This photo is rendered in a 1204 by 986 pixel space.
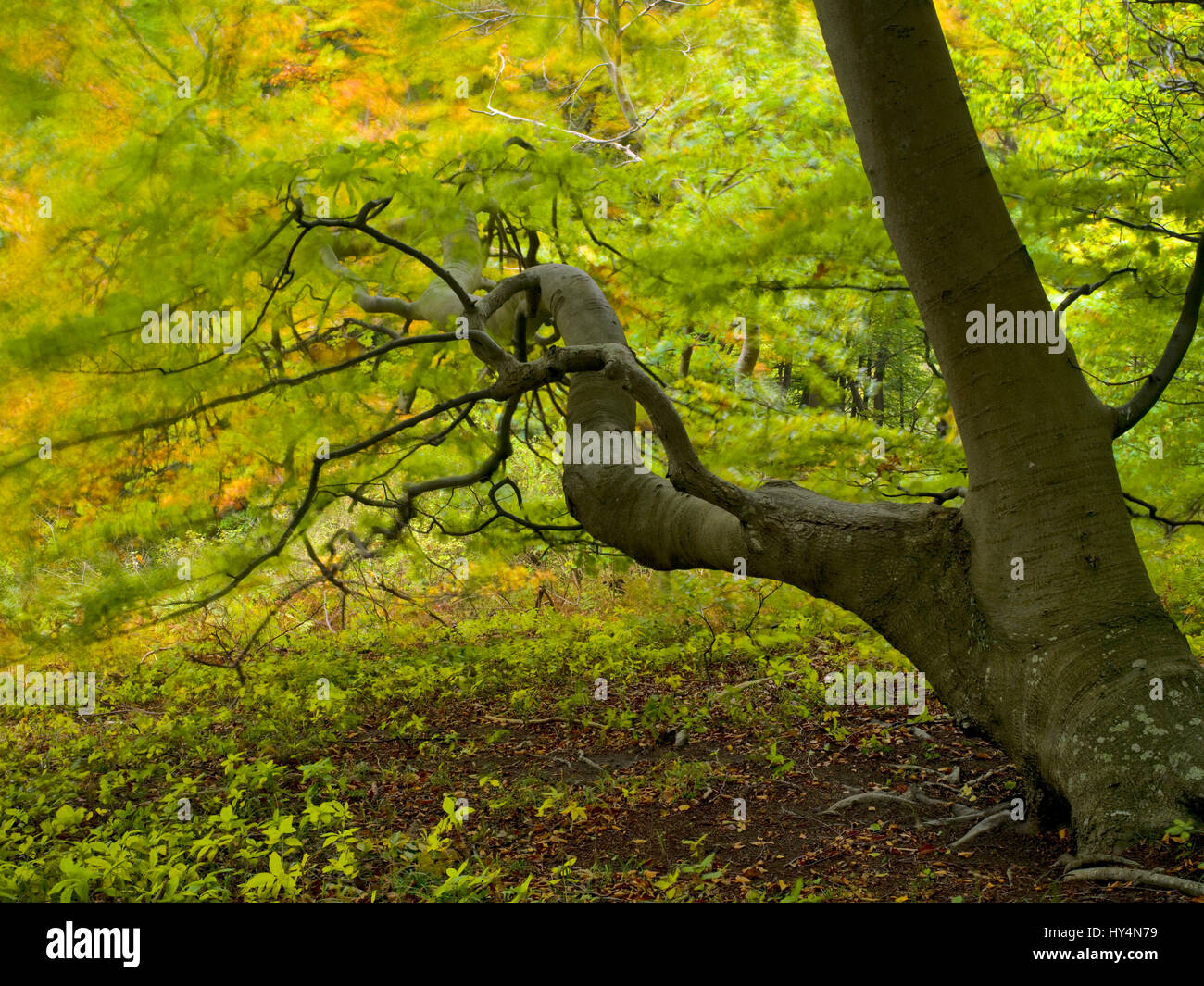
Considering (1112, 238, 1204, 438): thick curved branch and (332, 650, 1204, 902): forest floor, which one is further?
(1112, 238, 1204, 438): thick curved branch

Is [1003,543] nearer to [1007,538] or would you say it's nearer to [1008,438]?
[1007,538]

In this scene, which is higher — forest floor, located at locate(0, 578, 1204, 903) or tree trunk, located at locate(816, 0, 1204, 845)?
tree trunk, located at locate(816, 0, 1204, 845)

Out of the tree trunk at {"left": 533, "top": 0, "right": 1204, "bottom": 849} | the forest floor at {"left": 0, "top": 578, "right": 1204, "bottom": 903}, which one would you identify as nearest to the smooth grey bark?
the tree trunk at {"left": 533, "top": 0, "right": 1204, "bottom": 849}

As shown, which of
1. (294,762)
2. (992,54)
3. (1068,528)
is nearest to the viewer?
(1068,528)

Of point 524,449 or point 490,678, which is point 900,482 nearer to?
point 490,678

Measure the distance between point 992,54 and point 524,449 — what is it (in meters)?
7.46

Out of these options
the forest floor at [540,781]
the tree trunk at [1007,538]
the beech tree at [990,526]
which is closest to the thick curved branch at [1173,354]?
the beech tree at [990,526]

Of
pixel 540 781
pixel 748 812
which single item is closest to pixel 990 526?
pixel 748 812

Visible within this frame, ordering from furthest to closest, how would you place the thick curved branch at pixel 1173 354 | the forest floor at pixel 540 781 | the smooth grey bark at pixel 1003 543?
1. the thick curved branch at pixel 1173 354
2. the forest floor at pixel 540 781
3. the smooth grey bark at pixel 1003 543

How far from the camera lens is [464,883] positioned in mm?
2643

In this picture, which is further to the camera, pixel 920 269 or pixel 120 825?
pixel 120 825

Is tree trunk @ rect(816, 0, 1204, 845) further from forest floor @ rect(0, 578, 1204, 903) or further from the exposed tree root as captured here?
forest floor @ rect(0, 578, 1204, 903)

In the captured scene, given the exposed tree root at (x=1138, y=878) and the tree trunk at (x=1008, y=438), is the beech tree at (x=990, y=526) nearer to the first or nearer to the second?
the tree trunk at (x=1008, y=438)

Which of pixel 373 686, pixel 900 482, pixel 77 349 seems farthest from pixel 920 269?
pixel 373 686
